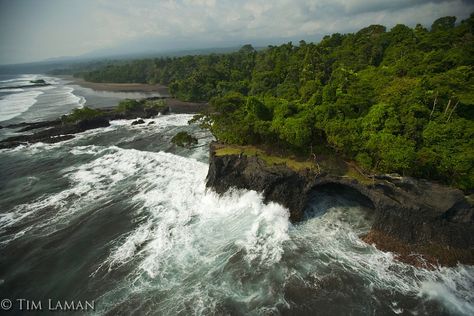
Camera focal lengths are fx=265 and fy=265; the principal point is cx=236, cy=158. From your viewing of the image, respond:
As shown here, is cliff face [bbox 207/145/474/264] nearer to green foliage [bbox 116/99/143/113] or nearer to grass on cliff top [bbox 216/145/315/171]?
grass on cliff top [bbox 216/145/315/171]

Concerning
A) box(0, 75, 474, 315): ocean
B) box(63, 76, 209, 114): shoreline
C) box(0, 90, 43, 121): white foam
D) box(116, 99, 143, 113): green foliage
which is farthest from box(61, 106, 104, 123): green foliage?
box(0, 90, 43, 121): white foam

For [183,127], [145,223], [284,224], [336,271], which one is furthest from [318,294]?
[183,127]

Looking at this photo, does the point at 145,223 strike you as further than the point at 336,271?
Yes

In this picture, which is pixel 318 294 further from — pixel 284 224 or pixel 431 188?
pixel 431 188

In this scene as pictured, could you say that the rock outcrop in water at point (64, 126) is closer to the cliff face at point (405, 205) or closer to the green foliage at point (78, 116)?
the green foliage at point (78, 116)

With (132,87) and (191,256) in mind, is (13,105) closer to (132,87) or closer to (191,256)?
(132,87)

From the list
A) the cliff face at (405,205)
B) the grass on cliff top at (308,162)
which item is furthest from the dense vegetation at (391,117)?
the cliff face at (405,205)

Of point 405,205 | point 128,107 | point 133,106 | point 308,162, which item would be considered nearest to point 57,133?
point 128,107
